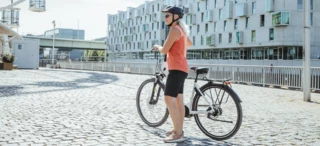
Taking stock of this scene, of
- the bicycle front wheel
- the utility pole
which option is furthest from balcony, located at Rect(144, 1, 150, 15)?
the bicycle front wheel

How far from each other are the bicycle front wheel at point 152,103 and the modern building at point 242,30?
128 feet

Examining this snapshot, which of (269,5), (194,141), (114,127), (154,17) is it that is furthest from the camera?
(154,17)

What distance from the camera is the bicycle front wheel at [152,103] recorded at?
15.8ft

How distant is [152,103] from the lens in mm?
4938

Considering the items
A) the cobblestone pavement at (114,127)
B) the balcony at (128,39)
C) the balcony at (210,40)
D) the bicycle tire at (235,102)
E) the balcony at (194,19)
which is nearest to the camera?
the bicycle tire at (235,102)

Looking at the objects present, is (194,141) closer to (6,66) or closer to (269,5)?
(6,66)

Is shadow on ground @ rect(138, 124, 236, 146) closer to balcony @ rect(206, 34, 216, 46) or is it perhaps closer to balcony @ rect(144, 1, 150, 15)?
balcony @ rect(206, 34, 216, 46)

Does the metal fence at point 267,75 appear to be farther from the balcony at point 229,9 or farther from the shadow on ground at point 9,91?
the balcony at point 229,9

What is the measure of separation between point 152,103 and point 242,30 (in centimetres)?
4472

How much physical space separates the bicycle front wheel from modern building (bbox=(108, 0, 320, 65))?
38979 mm

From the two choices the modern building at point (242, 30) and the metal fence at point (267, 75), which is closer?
the metal fence at point (267, 75)

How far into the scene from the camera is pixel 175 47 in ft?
12.9

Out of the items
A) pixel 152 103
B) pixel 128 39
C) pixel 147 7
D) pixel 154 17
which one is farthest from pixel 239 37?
pixel 152 103

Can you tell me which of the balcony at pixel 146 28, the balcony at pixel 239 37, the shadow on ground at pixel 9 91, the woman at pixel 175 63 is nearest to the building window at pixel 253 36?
the balcony at pixel 239 37
